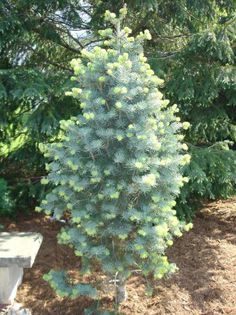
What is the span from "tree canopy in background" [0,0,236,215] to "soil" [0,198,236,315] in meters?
0.41

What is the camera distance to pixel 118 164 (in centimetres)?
290

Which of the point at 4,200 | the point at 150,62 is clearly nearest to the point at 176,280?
the point at 4,200

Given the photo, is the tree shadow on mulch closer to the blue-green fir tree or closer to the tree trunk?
the tree trunk

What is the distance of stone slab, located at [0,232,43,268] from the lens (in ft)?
10.1

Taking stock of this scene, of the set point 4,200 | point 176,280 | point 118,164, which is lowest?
point 176,280

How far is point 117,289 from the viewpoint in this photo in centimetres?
325

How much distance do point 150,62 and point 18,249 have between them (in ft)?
6.96

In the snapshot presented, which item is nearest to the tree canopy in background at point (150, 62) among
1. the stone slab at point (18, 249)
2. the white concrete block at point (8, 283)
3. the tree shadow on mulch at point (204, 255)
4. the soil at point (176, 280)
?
the tree shadow on mulch at point (204, 255)

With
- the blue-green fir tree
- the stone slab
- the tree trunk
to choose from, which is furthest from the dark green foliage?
the tree trunk

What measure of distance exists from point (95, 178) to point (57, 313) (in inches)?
48.6

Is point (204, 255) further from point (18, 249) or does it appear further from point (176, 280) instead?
point (18, 249)

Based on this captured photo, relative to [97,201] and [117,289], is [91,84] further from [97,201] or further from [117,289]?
[117,289]

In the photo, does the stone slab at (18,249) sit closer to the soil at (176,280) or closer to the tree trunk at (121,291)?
the soil at (176,280)

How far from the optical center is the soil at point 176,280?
339 cm
